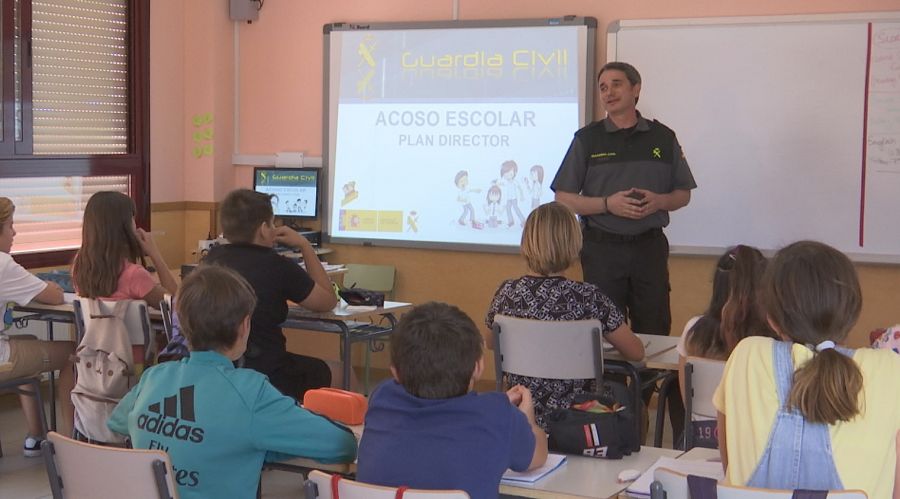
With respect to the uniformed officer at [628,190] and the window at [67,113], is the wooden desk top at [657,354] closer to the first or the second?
the uniformed officer at [628,190]

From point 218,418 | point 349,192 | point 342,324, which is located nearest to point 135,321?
point 342,324

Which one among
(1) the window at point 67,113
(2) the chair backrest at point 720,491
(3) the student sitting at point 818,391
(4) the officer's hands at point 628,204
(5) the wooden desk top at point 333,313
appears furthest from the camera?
(1) the window at point 67,113

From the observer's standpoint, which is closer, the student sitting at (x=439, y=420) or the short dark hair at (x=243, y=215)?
the student sitting at (x=439, y=420)

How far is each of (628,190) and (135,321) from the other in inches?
93.5

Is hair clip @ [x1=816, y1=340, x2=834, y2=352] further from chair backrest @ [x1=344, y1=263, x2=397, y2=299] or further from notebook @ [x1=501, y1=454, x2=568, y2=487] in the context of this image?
chair backrest @ [x1=344, y1=263, x2=397, y2=299]

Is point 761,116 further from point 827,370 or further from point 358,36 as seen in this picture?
point 827,370

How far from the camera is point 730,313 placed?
353 cm

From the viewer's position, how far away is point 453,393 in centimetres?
234

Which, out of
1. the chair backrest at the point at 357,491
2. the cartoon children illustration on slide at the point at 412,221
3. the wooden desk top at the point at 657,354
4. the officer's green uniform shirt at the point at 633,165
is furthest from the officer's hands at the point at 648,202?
the chair backrest at the point at 357,491

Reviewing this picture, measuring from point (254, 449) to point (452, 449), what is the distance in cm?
55

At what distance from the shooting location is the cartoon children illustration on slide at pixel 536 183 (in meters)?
6.63

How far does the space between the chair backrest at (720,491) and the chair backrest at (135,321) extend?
10.1 ft

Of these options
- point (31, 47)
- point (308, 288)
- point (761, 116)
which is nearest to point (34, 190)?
point (31, 47)

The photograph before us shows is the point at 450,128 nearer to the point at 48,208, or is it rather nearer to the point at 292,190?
the point at 292,190
